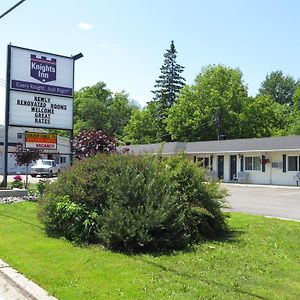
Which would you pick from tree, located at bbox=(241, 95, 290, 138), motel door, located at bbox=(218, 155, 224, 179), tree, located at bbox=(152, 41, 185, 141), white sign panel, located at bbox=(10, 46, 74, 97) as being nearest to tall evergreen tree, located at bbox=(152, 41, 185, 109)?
tree, located at bbox=(152, 41, 185, 141)

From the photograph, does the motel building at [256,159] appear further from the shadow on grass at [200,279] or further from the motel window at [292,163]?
the shadow on grass at [200,279]

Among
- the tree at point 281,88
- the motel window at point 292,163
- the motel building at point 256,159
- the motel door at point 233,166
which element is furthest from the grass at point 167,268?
the tree at point 281,88

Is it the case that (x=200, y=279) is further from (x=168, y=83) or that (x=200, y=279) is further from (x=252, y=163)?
(x=168, y=83)

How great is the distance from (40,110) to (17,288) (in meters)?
13.6

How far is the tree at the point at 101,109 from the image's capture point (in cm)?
8219

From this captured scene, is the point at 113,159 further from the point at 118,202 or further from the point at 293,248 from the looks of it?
the point at 293,248

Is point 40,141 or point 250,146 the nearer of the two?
point 40,141

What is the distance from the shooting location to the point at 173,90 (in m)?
75.8

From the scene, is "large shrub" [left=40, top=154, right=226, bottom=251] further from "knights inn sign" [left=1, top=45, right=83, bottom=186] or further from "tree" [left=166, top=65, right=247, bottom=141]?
"tree" [left=166, top=65, right=247, bottom=141]

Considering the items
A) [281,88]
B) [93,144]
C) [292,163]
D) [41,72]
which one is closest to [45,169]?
[292,163]

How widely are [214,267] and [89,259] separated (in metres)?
2.01

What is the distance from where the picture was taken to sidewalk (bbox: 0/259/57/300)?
229 inches

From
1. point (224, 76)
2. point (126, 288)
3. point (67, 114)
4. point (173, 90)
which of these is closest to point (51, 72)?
point (67, 114)

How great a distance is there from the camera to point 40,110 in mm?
19141
